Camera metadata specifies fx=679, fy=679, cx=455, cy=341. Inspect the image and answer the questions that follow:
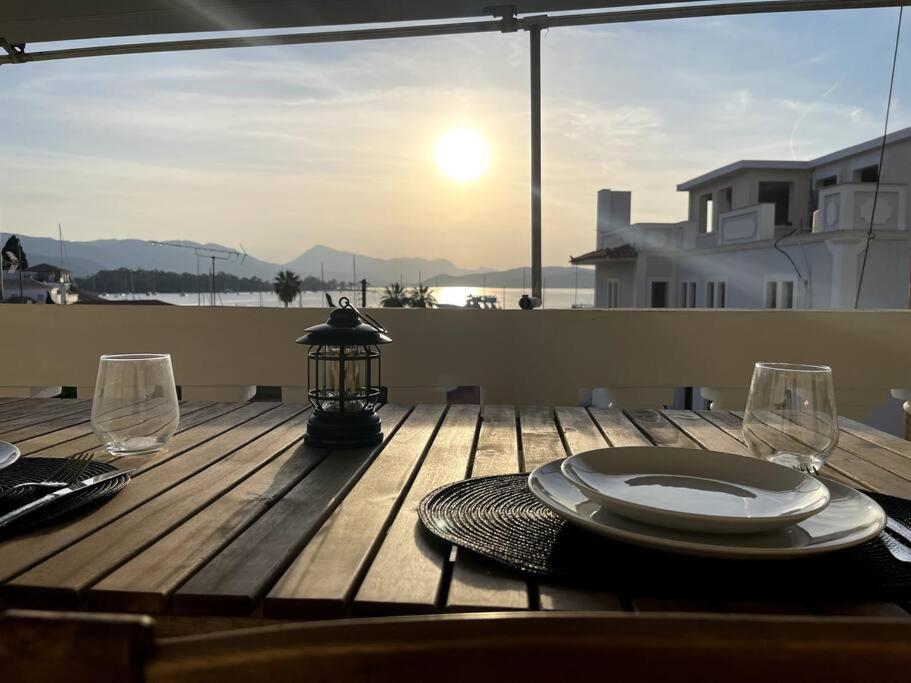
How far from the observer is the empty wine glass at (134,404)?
1.00 m

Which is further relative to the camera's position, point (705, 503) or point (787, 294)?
point (787, 294)

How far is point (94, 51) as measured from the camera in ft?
8.52

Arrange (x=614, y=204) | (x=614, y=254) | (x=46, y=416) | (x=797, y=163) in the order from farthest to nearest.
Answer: (x=614, y=254) → (x=797, y=163) → (x=614, y=204) → (x=46, y=416)

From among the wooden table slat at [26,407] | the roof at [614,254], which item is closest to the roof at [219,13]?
the wooden table slat at [26,407]

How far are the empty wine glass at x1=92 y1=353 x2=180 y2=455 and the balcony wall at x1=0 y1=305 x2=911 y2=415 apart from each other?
131 cm

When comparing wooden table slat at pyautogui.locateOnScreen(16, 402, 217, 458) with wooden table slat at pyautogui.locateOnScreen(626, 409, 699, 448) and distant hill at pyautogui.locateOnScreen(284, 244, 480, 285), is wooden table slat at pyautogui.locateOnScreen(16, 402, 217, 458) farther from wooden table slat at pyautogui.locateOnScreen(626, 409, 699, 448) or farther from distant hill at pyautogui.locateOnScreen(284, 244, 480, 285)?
distant hill at pyautogui.locateOnScreen(284, 244, 480, 285)

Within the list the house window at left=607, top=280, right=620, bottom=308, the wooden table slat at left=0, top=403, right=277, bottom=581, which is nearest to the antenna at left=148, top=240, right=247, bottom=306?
the wooden table slat at left=0, top=403, right=277, bottom=581

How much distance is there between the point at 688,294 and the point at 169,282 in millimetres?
8894

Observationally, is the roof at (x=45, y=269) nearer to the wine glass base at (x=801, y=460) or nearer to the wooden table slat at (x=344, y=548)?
the wooden table slat at (x=344, y=548)

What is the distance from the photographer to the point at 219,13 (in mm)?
2348

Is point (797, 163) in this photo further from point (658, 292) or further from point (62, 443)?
point (62, 443)

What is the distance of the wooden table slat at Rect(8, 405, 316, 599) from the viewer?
0.62 metres

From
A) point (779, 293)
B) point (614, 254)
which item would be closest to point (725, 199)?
point (614, 254)

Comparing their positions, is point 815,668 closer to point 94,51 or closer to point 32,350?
point 32,350
